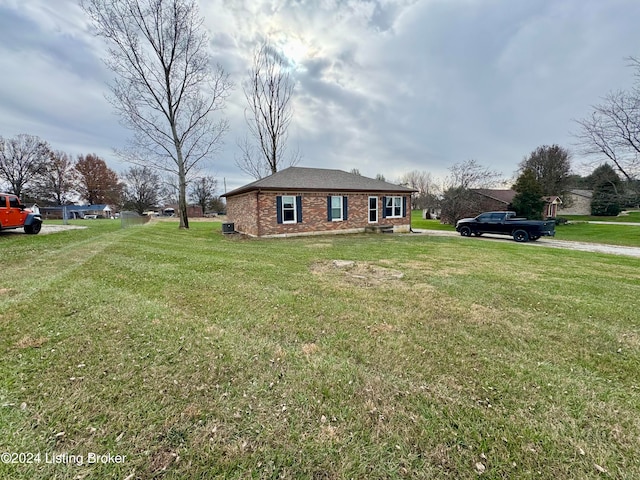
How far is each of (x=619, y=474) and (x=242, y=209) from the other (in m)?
15.8

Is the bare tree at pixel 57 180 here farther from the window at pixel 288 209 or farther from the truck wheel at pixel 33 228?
the window at pixel 288 209

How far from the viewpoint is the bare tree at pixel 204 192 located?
174ft

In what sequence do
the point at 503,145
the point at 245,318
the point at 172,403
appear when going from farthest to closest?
the point at 503,145, the point at 245,318, the point at 172,403

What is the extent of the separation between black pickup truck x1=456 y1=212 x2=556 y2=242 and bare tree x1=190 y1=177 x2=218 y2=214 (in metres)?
50.4

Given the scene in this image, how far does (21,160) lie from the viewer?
40.0m

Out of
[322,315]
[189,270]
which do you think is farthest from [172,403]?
[189,270]

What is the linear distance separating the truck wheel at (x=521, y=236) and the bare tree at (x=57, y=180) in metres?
63.4

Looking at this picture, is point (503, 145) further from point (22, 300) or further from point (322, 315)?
point (22, 300)

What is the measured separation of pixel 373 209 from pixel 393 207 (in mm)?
1649

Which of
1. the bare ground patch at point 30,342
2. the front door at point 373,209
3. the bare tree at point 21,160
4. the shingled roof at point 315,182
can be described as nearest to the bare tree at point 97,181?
the bare tree at point 21,160

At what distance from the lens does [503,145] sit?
19.4 metres

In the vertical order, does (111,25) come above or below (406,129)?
above

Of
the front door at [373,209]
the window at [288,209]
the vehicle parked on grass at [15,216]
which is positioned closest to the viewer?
the vehicle parked on grass at [15,216]

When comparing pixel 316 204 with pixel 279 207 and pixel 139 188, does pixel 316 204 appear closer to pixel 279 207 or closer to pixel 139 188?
pixel 279 207
